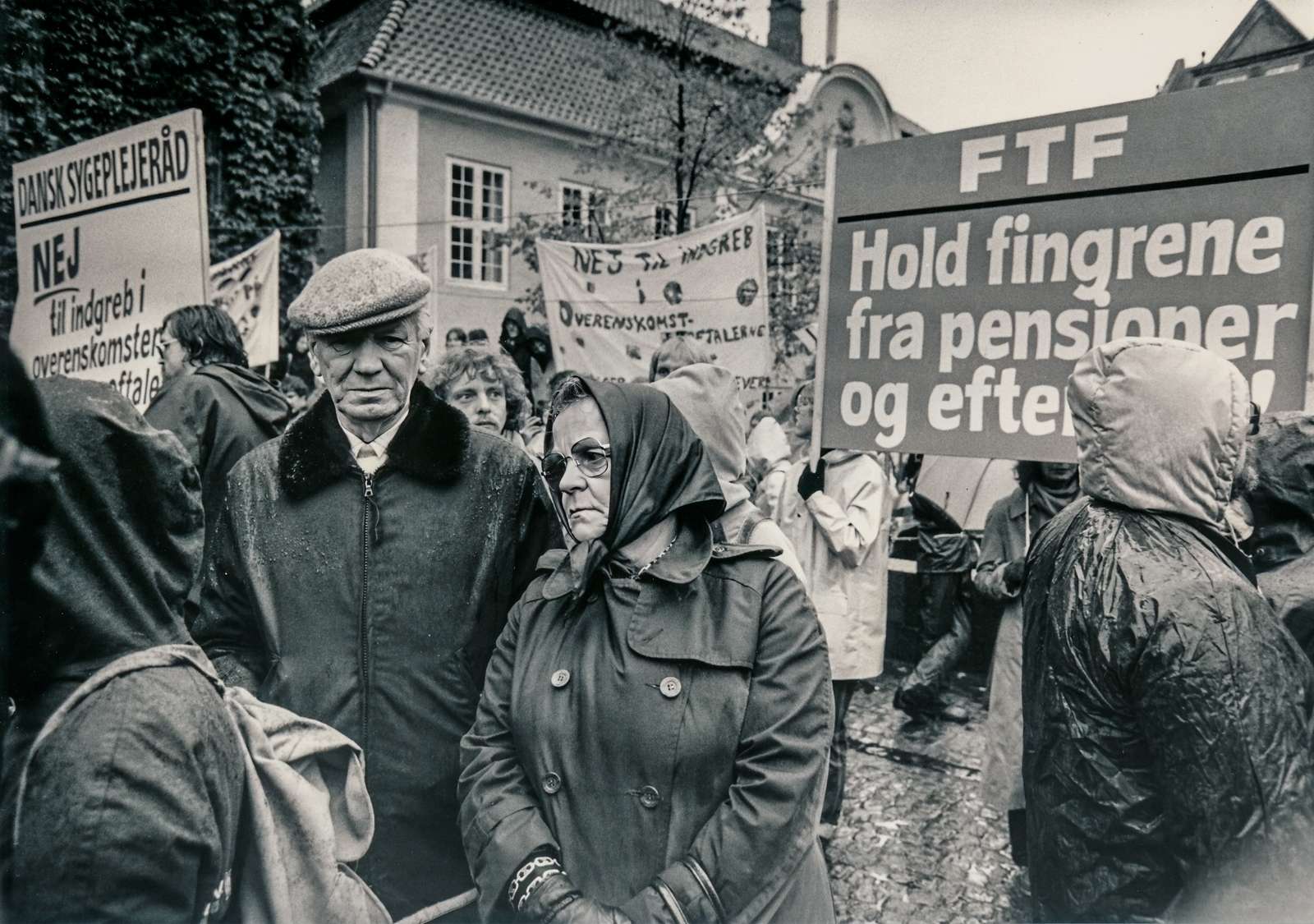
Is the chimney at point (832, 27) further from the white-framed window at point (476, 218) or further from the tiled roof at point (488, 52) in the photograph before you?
the white-framed window at point (476, 218)

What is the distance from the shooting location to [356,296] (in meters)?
2.16

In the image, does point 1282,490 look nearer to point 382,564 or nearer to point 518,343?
point 382,564

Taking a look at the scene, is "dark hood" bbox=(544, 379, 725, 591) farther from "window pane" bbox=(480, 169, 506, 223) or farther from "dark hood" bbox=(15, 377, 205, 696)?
"window pane" bbox=(480, 169, 506, 223)

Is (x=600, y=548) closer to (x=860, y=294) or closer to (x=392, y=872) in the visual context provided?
(x=392, y=872)

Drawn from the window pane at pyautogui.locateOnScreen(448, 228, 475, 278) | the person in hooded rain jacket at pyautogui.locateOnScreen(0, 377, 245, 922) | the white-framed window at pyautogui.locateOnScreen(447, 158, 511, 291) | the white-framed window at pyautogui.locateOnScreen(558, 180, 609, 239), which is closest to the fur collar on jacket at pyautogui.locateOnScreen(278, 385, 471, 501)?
the person in hooded rain jacket at pyautogui.locateOnScreen(0, 377, 245, 922)

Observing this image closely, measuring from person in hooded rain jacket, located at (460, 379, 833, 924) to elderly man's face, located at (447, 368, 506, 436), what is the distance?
7.43 feet

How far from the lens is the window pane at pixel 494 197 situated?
61.0ft

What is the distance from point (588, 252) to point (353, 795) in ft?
24.1

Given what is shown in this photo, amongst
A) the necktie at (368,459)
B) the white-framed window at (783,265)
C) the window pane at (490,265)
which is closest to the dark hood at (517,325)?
the white-framed window at (783,265)

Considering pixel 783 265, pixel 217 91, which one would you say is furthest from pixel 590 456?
pixel 217 91

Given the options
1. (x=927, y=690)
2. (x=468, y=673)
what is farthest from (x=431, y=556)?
(x=927, y=690)

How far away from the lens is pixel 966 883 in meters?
3.94

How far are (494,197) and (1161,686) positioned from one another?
18.4m

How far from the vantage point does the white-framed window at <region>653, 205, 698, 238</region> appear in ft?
43.6
